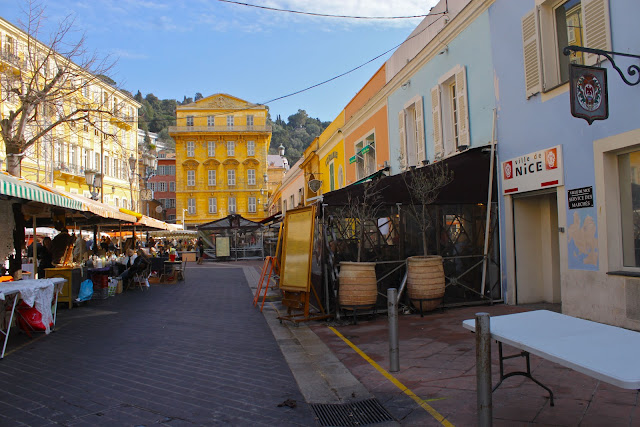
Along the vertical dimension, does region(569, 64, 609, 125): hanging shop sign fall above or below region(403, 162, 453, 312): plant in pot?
above

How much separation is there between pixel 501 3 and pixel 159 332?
27.0 ft

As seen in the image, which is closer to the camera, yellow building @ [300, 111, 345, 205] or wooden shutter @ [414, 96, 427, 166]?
wooden shutter @ [414, 96, 427, 166]

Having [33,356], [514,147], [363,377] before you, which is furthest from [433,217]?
[33,356]

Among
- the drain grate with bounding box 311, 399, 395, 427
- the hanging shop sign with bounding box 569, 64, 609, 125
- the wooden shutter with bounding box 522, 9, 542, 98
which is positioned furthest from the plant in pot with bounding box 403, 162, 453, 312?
the drain grate with bounding box 311, 399, 395, 427

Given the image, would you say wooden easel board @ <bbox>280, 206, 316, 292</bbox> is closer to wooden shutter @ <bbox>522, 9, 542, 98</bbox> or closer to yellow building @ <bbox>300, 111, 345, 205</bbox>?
wooden shutter @ <bbox>522, 9, 542, 98</bbox>

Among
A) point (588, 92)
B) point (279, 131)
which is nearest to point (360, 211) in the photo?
point (588, 92)

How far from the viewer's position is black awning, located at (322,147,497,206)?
28.2ft

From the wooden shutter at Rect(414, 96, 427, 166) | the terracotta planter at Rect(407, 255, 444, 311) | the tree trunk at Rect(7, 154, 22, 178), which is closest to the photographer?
the terracotta planter at Rect(407, 255, 444, 311)

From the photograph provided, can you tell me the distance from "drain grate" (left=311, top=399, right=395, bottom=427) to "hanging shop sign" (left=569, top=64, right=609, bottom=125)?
3.99 metres

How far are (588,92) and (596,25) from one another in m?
1.46

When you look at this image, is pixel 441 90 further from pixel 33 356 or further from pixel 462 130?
pixel 33 356

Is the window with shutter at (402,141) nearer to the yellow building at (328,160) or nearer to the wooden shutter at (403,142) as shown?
the wooden shutter at (403,142)

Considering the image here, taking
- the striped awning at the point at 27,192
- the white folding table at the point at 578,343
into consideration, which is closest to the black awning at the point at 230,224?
the striped awning at the point at 27,192

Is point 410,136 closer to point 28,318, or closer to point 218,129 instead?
point 28,318
